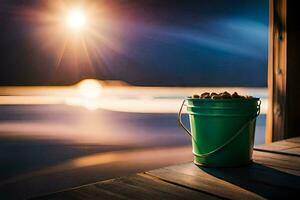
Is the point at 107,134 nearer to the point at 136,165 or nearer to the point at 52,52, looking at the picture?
the point at 136,165

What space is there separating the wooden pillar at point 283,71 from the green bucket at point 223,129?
4.01 ft

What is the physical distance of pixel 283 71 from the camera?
3.63 meters

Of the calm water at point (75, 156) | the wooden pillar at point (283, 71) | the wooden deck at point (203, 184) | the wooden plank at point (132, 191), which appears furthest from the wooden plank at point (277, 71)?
the calm water at point (75, 156)

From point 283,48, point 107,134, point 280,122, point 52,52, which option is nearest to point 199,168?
point 280,122

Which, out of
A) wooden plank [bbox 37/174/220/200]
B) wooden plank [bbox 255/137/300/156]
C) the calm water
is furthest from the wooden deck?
the calm water

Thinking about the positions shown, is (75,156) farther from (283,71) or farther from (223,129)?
(223,129)

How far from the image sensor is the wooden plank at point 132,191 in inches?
72.2

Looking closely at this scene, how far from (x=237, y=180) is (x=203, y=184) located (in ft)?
0.76

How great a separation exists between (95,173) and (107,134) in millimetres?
6550

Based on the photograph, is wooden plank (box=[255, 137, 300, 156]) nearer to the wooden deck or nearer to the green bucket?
the wooden deck

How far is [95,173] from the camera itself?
22.7 feet

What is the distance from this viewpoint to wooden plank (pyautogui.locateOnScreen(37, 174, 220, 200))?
183 centimetres

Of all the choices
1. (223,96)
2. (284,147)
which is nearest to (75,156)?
(284,147)

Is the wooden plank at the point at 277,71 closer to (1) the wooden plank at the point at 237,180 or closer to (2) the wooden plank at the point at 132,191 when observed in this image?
(1) the wooden plank at the point at 237,180
